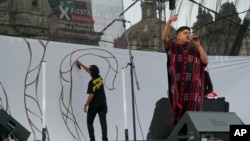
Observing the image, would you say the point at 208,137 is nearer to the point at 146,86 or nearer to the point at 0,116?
the point at 0,116

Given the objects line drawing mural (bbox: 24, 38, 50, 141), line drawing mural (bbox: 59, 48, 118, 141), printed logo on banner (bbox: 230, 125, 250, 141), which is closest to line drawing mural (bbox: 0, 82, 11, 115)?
line drawing mural (bbox: 24, 38, 50, 141)

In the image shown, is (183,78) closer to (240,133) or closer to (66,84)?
(240,133)

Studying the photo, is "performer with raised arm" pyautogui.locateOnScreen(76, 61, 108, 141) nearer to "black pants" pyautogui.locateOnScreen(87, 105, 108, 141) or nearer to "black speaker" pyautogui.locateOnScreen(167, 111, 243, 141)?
"black pants" pyautogui.locateOnScreen(87, 105, 108, 141)

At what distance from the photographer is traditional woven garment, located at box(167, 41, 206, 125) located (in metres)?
3.80

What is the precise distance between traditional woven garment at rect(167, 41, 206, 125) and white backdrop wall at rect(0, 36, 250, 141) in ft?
10.9

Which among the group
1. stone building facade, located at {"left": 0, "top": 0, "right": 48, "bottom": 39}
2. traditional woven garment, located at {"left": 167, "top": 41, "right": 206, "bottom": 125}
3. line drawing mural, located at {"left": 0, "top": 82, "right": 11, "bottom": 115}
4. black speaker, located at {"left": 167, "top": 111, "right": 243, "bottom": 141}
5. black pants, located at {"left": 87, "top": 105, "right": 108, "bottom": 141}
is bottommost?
black pants, located at {"left": 87, "top": 105, "right": 108, "bottom": 141}

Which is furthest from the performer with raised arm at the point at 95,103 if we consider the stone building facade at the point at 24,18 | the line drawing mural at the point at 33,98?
the stone building facade at the point at 24,18

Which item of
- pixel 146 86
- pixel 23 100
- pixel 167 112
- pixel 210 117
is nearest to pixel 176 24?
pixel 146 86

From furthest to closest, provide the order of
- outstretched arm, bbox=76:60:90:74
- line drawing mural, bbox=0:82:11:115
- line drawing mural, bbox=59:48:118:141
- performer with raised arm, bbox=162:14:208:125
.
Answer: outstretched arm, bbox=76:60:90:74, line drawing mural, bbox=59:48:118:141, line drawing mural, bbox=0:82:11:115, performer with raised arm, bbox=162:14:208:125

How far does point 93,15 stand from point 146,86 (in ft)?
5.15

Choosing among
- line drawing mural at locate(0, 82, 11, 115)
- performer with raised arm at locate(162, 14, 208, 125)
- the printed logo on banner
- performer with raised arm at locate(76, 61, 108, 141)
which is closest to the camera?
the printed logo on banner

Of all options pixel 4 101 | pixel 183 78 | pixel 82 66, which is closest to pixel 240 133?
pixel 183 78

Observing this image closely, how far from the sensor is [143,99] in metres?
8.24

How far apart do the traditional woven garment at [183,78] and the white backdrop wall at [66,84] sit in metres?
3.33
